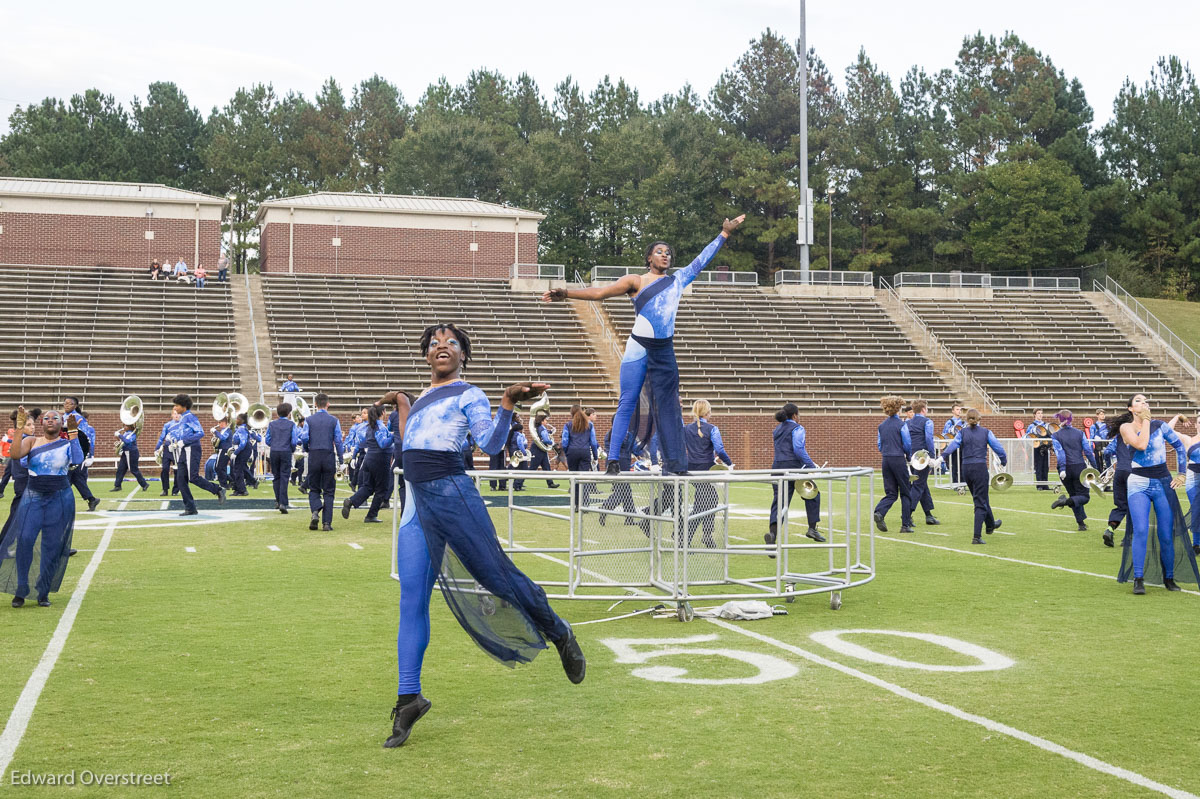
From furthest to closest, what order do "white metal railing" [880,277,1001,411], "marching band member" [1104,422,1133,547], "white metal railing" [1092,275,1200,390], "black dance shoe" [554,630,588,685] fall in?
1. "white metal railing" [1092,275,1200,390]
2. "white metal railing" [880,277,1001,411]
3. "marching band member" [1104,422,1133,547]
4. "black dance shoe" [554,630,588,685]

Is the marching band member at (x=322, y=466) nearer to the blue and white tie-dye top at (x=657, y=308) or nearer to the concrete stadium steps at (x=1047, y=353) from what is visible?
the blue and white tie-dye top at (x=657, y=308)

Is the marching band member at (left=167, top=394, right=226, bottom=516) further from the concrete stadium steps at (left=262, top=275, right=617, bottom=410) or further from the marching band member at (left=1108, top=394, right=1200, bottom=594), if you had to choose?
the concrete stadium steps at (left=262, top=275, right=617, bottom=410)

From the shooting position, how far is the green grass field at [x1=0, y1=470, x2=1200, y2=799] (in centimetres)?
496

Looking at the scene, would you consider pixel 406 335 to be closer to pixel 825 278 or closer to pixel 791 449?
pixel 825 278

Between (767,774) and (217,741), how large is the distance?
8.38 ft

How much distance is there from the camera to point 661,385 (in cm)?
880

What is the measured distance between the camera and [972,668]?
713 centimetres

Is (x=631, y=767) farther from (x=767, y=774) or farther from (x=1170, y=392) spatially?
(x=1170, y=392)

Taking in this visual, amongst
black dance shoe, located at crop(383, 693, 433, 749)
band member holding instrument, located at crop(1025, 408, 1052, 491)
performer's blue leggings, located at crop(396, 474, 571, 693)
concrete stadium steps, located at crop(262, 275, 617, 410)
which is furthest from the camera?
concrete stadium steps, located at crop(262, 275, 617, 410)

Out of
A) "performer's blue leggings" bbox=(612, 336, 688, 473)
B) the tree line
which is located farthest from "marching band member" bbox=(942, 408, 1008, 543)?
the tree line

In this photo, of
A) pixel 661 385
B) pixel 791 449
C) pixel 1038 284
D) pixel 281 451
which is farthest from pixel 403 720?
pixel 1038 284

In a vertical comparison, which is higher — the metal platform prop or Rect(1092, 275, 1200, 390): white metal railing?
Rect(1092, 275, 1200, 390): white metal railing

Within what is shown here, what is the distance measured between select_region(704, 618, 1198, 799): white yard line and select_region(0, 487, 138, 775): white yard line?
14.6 ft

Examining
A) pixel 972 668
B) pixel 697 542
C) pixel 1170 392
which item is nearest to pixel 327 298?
pixel 1170 392
